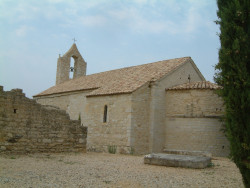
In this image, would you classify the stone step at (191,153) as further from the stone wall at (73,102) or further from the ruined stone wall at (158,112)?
the stone wall at (73,102)

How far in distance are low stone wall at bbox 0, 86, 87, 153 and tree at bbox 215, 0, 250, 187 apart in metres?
8.14

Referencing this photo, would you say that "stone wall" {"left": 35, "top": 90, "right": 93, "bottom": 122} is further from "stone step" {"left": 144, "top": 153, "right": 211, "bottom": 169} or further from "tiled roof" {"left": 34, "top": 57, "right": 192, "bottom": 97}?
"stone step" {"left": 144, "top": 153, "right": 211, "bottom": 169}

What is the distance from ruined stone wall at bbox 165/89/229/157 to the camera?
44.2 feet

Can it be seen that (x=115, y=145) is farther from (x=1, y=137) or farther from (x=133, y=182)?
(x=133, y=182)

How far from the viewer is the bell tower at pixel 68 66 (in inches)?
992

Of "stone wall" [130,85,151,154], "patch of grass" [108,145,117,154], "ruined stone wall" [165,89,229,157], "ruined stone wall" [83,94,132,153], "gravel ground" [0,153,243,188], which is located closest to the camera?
"gravel ground" [0,153,243,188]

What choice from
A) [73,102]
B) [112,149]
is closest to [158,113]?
[112,149]

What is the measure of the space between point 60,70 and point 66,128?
1460 cm

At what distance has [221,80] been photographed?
5484mm

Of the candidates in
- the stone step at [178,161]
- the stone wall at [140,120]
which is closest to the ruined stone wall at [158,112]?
the stone wall at [140,120]

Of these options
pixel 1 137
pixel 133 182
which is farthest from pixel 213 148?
pixel 1 137

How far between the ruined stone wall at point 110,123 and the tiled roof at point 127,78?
52 cm

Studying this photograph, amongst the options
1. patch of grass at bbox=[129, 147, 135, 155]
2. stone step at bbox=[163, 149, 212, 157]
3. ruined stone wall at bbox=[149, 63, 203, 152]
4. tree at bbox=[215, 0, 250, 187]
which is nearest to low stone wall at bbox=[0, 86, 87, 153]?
patch of grass at bbox=[129, 147, 135, 155]

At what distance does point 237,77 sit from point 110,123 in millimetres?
10696
